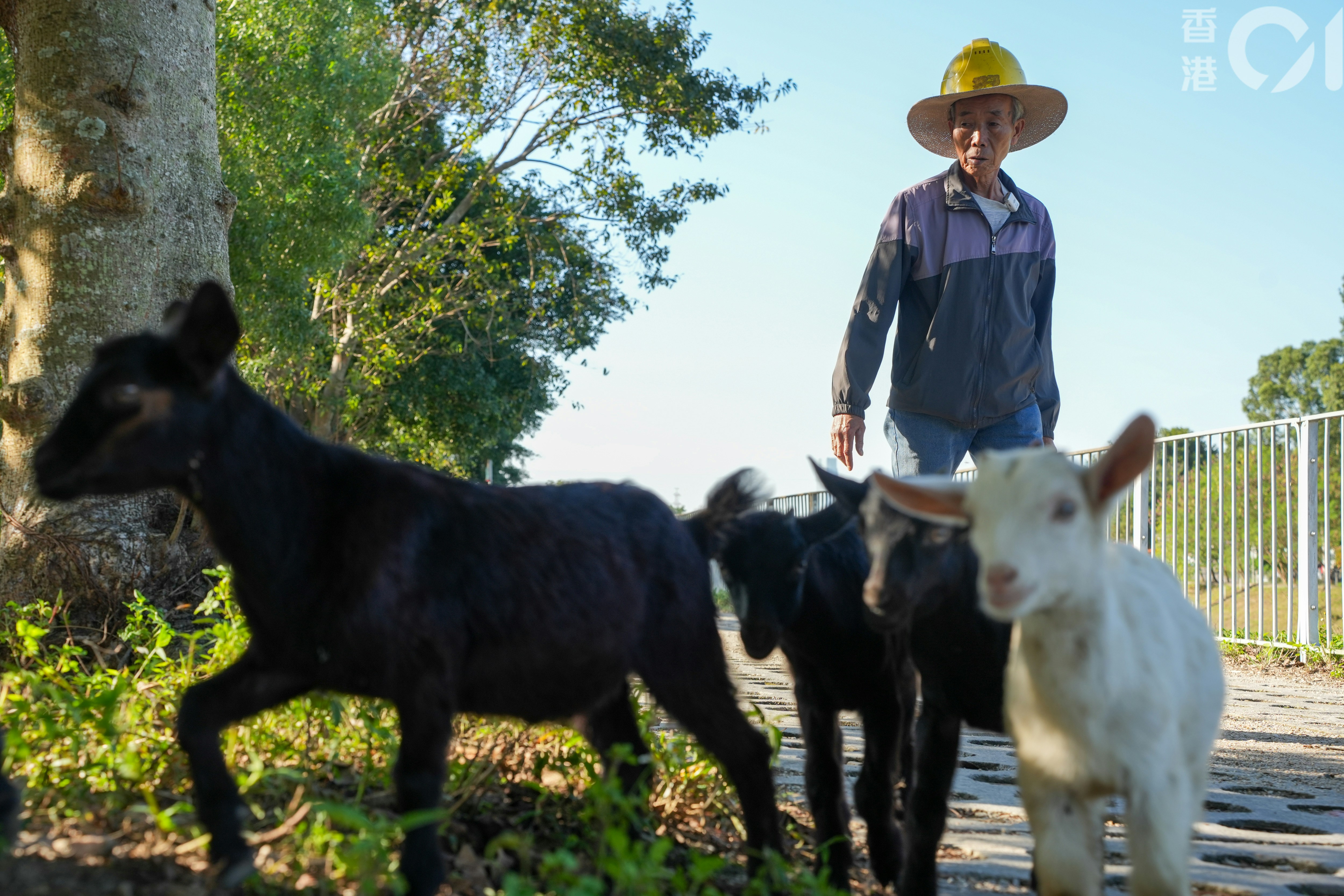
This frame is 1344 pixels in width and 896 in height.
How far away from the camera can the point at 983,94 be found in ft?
17.3

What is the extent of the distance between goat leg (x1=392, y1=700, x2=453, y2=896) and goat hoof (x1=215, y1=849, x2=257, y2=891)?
13.8 inches

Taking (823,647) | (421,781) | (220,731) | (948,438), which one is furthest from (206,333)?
(948,438)

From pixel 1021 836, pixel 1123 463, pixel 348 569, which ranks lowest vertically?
pixel 1021 836

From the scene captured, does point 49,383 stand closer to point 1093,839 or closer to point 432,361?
point 1093,839

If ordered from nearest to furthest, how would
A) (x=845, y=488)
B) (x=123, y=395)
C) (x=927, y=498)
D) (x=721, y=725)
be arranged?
(x=123, y=395) → (x=927, y=498) → (x=721, y=725) → (x=845, y=488)

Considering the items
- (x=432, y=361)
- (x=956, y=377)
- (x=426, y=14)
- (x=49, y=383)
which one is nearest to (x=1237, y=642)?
(x=956, y=377)

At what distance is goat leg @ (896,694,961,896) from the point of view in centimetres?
317

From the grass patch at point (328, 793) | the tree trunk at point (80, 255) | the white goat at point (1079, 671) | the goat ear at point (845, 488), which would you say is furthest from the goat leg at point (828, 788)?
the tree trunk at point (80, 255)

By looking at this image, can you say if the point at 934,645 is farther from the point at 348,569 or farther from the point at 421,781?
the point at 348,569

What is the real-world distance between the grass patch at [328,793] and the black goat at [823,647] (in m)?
0.32

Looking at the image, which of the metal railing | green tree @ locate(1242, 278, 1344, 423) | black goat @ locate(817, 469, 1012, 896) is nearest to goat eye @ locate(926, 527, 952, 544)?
black goat @ locate(817, 469, 1012, 896)

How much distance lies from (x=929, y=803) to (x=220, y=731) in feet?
6.47

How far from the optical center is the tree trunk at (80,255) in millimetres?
5168

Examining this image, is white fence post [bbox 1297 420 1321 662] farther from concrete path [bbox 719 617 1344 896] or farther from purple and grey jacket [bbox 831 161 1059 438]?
purple and grey jacket [bbox 831 161 1059 438]
